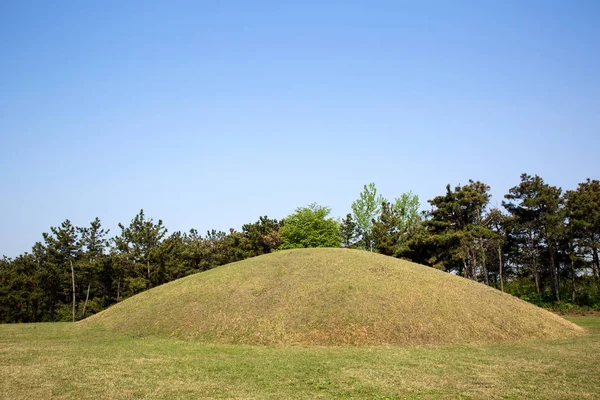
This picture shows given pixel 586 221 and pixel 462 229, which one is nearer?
pixel 586 221

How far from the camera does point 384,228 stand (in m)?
61.2

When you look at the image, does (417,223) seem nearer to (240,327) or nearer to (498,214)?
(498,214)

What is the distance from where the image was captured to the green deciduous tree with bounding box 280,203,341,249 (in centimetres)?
6250

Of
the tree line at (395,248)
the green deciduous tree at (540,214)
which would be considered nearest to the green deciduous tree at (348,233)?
the tree line at (395,248)

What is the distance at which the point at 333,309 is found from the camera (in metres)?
22.7

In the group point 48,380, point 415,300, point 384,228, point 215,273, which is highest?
point 384,228

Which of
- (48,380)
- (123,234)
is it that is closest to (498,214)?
(123,234)

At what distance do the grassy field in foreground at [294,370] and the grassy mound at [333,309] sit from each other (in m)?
1.44

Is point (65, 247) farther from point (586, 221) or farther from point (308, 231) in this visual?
point (586, 221)

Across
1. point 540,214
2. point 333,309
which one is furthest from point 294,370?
point 540,214

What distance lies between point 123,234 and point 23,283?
52.7 feet

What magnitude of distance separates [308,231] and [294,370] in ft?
158

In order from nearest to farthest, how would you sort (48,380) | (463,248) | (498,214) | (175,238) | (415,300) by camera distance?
1. (48,380)
2. (415,300)
3. (463,248)
4. (498,214)
5. (175,238)

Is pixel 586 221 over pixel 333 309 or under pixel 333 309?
over
